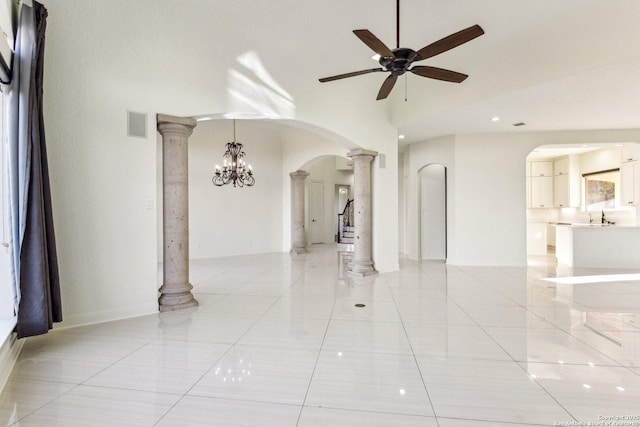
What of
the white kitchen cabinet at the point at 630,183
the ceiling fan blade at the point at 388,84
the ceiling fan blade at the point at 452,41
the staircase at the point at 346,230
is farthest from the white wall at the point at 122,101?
the white kitchen cabinet at the point at 630,183

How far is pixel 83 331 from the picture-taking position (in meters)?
3.19

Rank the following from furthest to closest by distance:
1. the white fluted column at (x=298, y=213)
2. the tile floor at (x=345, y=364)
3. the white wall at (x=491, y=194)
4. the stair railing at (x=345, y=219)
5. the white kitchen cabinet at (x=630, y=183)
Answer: the stair railing at (x=345, y=219)
the white fluted column at (x=298, y=213)
the white kitchen cabinet at (x=630, y=183)
the white wall at (x=491, y=194)
the tile floor at (x=345, y=364)

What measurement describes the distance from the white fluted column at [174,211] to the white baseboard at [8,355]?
136 cm

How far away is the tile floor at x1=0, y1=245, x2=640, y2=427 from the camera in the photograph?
1888 millimetres

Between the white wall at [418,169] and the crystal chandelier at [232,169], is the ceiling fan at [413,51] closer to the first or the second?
the white wall at [418,169]

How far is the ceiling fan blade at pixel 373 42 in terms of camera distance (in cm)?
266

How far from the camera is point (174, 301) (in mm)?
3922

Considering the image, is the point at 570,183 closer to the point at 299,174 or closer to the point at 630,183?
the point at 630,183

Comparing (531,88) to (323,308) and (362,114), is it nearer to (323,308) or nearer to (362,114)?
(362,114)

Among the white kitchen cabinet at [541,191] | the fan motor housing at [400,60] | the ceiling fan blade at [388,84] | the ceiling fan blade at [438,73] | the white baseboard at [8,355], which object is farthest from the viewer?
the white kitchen cabinet at [541,191]

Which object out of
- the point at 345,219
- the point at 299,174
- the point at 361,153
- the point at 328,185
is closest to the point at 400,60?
the point at 361,153

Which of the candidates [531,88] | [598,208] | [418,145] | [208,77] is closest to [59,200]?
[208,77]

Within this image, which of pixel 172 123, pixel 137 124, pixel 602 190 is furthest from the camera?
pixel 602 190

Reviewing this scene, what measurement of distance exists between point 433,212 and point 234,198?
5.50 meters
